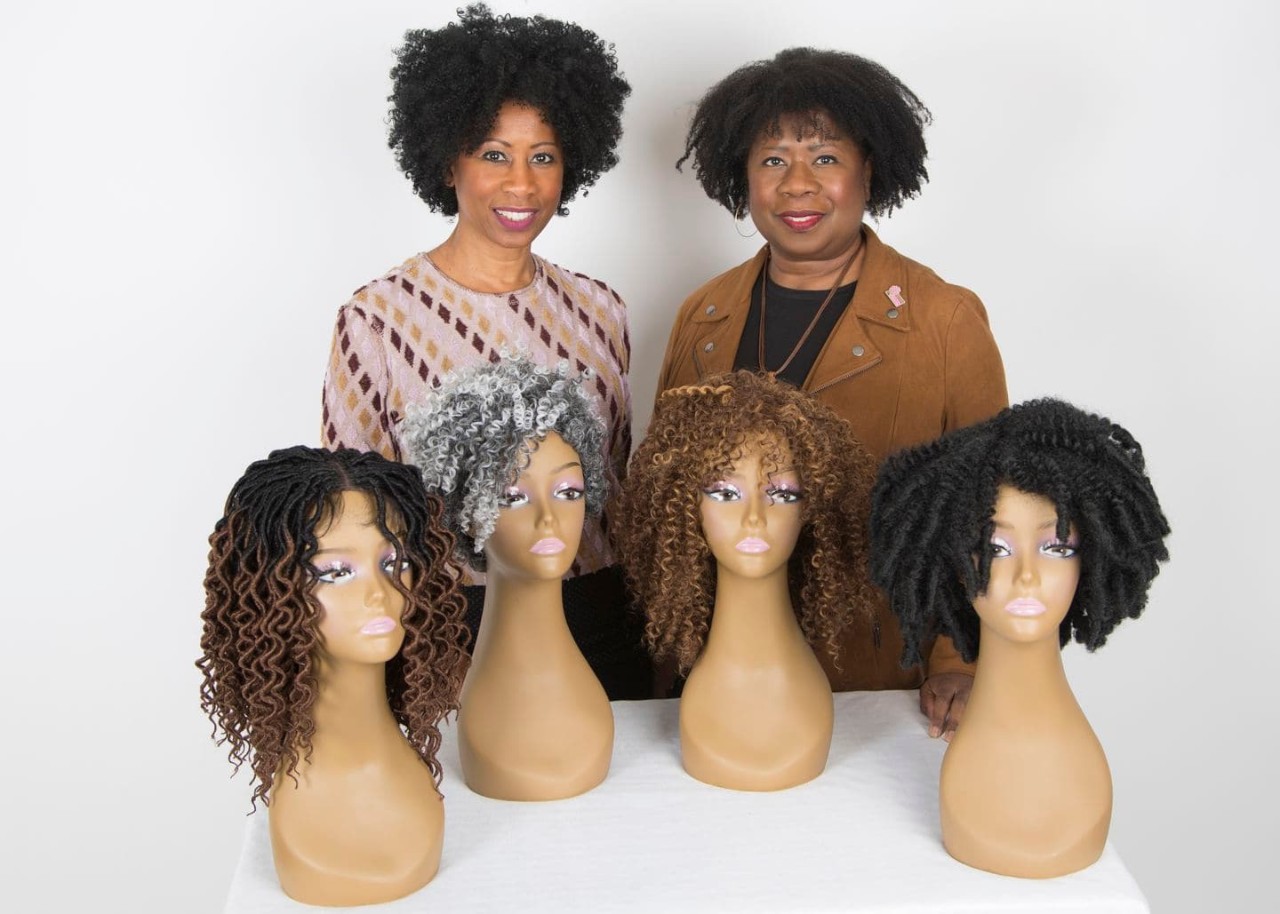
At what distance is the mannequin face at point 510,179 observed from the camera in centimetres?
282

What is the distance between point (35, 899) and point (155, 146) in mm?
1957

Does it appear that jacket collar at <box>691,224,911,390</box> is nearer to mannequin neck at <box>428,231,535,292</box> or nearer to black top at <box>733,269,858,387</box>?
black top at <box>733,269,858,387</box>

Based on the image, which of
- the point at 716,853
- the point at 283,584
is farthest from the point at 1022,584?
the point at 283,584

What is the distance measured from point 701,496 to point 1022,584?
0.51 meters

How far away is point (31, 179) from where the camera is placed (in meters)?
3.52

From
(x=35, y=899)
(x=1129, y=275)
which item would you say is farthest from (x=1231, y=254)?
(x=35, y=899)

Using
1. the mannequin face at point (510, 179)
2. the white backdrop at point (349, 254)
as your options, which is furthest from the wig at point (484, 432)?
the white backdrop at point (349, 254)

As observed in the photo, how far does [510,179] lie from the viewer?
282 centimetres

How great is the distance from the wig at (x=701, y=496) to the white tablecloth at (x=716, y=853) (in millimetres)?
236

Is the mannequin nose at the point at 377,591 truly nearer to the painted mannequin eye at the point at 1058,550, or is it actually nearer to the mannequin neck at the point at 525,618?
the mannequin neck at the point at 525,618

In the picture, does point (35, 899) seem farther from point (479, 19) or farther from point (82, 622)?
point (479, 19)

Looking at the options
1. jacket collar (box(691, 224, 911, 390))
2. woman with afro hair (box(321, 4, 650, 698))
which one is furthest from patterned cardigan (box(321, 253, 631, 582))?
jacket collar (box(691, 224, 911, 390))

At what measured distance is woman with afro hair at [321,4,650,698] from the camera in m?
2.78

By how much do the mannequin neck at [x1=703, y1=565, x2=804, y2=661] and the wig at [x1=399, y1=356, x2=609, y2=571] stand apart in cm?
36
